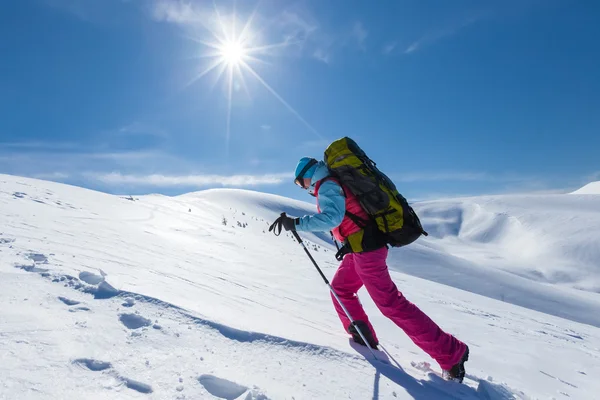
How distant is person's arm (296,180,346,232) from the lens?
3029 millimetres

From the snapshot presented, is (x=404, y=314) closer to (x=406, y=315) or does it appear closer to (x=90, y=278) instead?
(x=406, y=315)

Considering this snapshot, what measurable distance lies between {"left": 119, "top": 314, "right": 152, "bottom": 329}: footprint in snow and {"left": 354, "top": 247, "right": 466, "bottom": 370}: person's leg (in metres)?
1.87

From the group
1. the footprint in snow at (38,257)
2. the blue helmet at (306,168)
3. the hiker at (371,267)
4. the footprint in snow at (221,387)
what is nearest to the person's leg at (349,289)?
the hiker at (371,267)

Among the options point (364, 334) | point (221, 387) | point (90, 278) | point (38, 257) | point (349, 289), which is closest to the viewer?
point (221, 387)

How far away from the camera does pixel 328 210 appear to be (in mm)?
3053

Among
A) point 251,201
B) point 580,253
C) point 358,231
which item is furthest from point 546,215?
point 358,231

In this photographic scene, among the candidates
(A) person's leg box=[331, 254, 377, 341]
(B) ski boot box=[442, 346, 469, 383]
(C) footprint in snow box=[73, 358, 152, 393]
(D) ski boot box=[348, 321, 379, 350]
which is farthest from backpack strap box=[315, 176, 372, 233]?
(C) footprint in snow box=[73, 358, 152, 393]

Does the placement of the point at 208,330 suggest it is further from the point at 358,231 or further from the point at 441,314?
the point at 441,314

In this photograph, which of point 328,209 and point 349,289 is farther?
point 349,289

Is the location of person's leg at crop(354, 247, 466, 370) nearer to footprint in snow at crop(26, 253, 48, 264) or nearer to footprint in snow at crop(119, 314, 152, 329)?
footprint in snow at crop(119, 314, 152, 329)

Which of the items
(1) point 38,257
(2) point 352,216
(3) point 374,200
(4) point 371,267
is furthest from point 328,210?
(1) point 38,257

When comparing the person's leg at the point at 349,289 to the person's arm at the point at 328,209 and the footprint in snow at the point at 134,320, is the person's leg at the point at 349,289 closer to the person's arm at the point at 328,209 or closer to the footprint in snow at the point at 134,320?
the person's arm at the point at 328,209

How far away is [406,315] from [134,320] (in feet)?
7.34

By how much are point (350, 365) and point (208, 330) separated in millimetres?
1056
